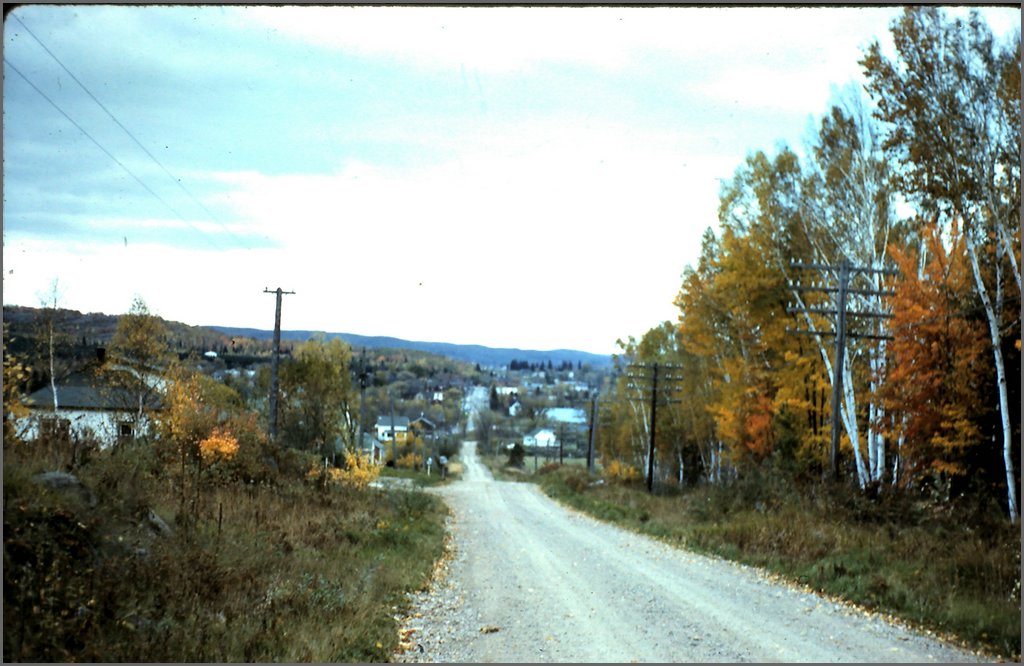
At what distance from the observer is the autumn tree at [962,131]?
12977mm

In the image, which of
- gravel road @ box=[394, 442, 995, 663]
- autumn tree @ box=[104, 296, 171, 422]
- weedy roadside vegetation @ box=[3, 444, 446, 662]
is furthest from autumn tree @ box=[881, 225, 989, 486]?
autumn tree @ box=[104, 296, 171, 422]

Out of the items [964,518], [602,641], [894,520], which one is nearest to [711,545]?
[894,520]

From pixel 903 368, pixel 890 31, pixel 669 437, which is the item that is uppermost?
pixel 890 31

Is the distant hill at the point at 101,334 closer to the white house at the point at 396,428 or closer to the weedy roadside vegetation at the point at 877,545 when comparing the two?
the weedy roadside vegetation at the point at 877,545

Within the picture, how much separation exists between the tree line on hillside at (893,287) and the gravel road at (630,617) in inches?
246

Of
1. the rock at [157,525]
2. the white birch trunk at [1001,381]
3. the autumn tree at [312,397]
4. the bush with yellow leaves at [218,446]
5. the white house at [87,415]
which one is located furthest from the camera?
the autumn tree at [312,397]

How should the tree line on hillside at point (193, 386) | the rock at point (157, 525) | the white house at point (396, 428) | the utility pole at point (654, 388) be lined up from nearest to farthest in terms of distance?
1. the rock at point (157, 525)
2. the tree line on hillside at point (193, 386)
3. the utility pole at point (654, 388)
4. the white house at point (396, 428)

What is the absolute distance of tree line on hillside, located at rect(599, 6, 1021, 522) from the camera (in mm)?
14055

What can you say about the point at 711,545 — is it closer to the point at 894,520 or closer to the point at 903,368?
the point at 894,520

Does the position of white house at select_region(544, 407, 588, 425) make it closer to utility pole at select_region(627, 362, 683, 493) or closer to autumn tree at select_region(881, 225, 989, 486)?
utility pole at select_region(627, 362, 683, 493)

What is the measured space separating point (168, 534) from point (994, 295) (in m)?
15.7

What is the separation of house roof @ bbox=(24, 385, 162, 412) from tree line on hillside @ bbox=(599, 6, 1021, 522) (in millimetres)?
12153

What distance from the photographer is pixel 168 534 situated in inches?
324

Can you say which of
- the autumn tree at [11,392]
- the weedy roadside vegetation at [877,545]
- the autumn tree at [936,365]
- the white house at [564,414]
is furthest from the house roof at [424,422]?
the autumn tree at [11,392]
